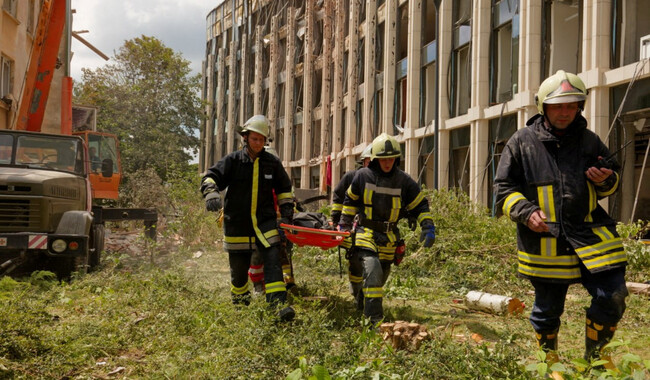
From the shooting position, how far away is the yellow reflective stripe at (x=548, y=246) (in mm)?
4145

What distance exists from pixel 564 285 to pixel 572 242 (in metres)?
0.34

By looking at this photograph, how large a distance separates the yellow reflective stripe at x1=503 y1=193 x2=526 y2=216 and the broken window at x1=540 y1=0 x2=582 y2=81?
42.7 ft

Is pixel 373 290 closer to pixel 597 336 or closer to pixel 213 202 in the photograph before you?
pixel 213 202

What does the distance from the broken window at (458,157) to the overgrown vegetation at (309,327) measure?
378 inches

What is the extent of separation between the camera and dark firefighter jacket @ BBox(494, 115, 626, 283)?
4.06m

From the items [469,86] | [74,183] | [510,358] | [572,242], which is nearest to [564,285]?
[572,242]

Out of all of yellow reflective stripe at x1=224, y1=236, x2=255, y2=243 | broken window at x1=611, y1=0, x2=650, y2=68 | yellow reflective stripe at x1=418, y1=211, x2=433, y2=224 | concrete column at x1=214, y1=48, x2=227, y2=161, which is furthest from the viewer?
concrete column at x1=214, y1=48, x2=227, y2=161

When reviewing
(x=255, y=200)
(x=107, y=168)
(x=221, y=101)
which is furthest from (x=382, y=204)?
(x=221, y=101)

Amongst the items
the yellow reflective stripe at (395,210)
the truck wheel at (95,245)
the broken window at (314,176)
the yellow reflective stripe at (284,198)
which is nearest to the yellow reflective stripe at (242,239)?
the yellow reflective stripe at (284,198)

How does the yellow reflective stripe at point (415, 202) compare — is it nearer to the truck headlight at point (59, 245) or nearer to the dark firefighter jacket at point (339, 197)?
the dark firefighter jacket at point (339, 197)

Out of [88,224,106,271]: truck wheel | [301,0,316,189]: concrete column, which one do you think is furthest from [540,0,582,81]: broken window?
[301,0,316,189]: concrete column

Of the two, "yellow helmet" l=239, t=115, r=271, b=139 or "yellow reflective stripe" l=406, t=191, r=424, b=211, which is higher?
"yellow helmet" l=239, t=115, r=271, b=139

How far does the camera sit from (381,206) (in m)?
6.46

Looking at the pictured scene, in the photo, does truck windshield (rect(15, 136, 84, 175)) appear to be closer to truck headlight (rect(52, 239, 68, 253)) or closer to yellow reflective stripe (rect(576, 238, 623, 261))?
truck headlight (rect(52, 239, 68, 253))
